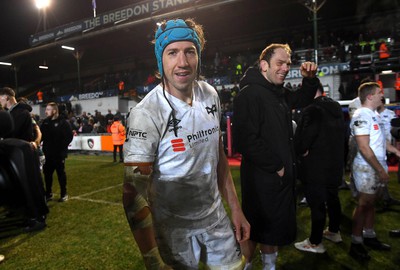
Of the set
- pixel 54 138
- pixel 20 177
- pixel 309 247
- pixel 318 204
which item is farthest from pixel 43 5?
pixel 20 177

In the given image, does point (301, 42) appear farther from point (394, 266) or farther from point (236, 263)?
point (236, 263)

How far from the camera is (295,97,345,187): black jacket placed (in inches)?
134

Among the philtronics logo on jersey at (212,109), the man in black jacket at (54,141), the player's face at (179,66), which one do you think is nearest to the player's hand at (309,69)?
the philtronics logo on jersey at (212,109)

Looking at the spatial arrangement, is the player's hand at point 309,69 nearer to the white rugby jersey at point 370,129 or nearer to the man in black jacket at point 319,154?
the man in black jacket at point 319,154

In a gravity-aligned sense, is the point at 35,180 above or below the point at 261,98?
below

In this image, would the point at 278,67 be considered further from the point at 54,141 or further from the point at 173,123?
the point at 54,141

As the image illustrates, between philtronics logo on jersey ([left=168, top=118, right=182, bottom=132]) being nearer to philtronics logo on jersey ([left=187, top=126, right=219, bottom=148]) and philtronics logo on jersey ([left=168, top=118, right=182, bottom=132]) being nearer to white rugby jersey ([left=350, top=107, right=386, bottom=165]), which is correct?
philtronics logo on jersey ([left=187, top=126, right=219, bottom=148])

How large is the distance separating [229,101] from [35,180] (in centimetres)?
1490

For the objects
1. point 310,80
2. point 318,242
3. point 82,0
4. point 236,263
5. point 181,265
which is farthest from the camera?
point 82,0

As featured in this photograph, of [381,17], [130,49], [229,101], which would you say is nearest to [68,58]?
[130,49]

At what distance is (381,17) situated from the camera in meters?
19.6

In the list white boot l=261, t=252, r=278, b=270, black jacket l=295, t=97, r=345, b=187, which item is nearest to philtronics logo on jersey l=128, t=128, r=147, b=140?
white boot l=261, t=252, r=278, b=270

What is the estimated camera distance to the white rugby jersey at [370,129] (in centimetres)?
323

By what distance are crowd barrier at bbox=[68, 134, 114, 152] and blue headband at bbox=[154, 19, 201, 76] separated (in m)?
13.2
